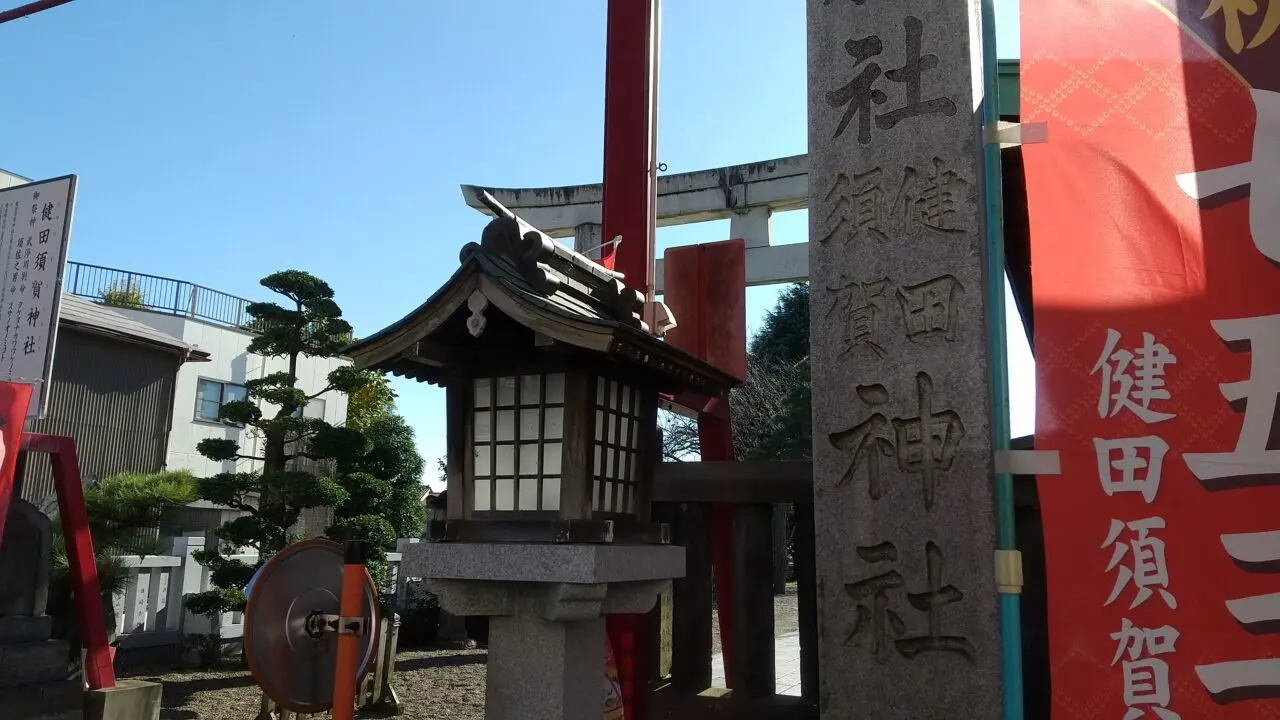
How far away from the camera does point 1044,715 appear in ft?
14.0

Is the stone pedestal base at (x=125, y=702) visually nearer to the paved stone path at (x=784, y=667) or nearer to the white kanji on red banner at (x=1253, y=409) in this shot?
the paved stone path at (x=784, y=667)

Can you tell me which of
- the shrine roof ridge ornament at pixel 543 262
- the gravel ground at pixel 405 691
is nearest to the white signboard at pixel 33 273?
the gravel ground at pixel 405 691

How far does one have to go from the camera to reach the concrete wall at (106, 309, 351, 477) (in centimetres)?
2053

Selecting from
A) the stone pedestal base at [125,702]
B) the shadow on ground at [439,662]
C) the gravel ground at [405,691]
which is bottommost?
the shadow on ground at [439,662]

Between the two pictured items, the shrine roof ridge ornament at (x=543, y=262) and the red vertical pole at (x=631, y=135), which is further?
the red vertical pole at (x=631, y=135)

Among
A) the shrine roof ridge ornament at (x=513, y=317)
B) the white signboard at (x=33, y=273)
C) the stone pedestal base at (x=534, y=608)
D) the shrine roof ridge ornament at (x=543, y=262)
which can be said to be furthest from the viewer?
the white signboard at (x=33, y=273)

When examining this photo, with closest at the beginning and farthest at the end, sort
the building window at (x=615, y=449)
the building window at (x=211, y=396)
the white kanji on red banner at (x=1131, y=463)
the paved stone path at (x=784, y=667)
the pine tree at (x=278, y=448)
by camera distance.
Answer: the white kanji on red banner at (x=1131, y=463) < the building window at (x=615, y=449) < the paved stone path at (x=784, y=667) < the pine tree at (x=278, y=448) < the building window at (x=211, y=396)

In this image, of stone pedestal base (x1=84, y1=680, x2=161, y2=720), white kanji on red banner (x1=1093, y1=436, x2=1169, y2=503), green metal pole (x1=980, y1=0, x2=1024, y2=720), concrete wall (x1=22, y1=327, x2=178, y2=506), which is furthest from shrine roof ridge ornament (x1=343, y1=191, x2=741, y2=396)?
concrete wall (x1=22, y1=327, x2=178, y2=506)

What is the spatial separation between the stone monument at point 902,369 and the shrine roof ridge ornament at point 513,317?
2.83 ft

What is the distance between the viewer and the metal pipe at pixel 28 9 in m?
6.54

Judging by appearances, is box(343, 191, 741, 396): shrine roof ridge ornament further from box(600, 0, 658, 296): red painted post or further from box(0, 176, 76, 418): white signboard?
box(0, 176, 76, 418): white signboard

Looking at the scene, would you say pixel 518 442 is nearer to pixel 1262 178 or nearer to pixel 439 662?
pixel 1262 178

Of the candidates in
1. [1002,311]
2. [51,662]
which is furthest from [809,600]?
[51,662]

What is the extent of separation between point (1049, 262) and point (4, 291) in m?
7.93
